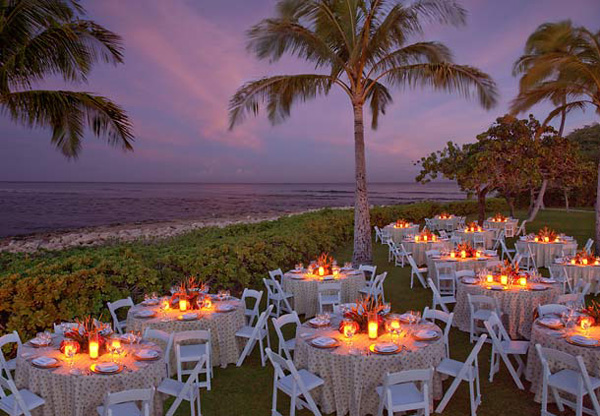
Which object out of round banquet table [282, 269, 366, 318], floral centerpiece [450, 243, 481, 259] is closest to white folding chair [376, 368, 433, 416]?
round banquet table [282, 269, 366, 318]

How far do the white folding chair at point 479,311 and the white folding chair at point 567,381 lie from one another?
62.5 inches

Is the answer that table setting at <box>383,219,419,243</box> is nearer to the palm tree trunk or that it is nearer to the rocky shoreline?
the palm tree trunk

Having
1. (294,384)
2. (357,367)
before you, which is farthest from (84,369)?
(357,367)

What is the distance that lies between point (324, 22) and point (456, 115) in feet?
40.8

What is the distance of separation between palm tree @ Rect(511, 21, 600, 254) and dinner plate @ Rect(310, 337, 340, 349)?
1113 centimetres

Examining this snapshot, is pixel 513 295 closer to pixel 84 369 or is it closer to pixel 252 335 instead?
pixel 252 335

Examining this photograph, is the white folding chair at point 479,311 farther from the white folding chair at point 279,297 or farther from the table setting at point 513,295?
the white folding chair at point 279,297

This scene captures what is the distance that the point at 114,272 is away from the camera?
7309 mm

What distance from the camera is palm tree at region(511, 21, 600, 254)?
1197 centimetres

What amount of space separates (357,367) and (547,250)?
1078 centimetres

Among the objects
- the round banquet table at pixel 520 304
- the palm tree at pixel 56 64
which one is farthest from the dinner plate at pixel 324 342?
the palm tree at pixel 56 64

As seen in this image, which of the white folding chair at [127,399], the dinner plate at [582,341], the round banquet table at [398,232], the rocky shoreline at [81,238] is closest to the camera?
the white folding chair at [127,399]

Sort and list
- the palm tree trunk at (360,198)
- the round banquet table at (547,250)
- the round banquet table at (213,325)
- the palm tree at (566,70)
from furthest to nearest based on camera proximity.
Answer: the round banquet table at (547,250) → the palm tree at (566,70) → the palm tree trunk at (360,198) → the round banquet table at (213,325)

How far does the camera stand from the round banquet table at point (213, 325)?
583 cm
